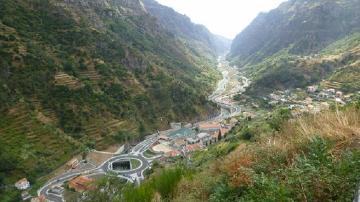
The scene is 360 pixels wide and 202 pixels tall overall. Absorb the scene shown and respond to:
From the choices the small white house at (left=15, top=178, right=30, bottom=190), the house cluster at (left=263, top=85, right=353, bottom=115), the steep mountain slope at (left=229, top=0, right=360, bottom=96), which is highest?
the steep mountain slope at (left=229, top=0, right=360, bottom=96)

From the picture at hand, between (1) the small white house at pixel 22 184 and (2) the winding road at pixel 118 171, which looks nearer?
(1) the small white house at pixel 22 184

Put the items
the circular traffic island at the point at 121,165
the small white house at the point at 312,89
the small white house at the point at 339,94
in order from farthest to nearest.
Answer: the small white house at the point at 312,89, the small white house at the point at 339,94, the circular traffic island at the point at 121,165

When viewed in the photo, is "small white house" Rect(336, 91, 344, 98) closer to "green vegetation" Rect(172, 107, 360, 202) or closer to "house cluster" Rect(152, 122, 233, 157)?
"house cluster" Rect(152, 122, 233, 157)

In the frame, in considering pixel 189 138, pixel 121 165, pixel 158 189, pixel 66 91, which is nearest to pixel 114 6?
pixel 66 91

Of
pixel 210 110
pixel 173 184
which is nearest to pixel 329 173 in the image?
pixel 173 184

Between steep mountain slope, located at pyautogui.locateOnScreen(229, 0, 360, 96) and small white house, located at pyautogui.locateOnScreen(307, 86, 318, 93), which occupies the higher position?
steep mountain slope, located at pyautogui.locateOnScreen(229, 0, 360, 96)

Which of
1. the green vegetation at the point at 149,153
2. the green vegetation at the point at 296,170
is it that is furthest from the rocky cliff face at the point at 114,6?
the green vegetation at the point at 296,170

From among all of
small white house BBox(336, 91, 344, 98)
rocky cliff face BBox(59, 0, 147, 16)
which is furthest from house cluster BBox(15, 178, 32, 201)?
rocky cliff face BBox(59, 0, 147, 16)

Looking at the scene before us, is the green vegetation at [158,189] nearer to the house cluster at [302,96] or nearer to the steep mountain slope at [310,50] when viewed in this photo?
the house cluster at [302,96]
